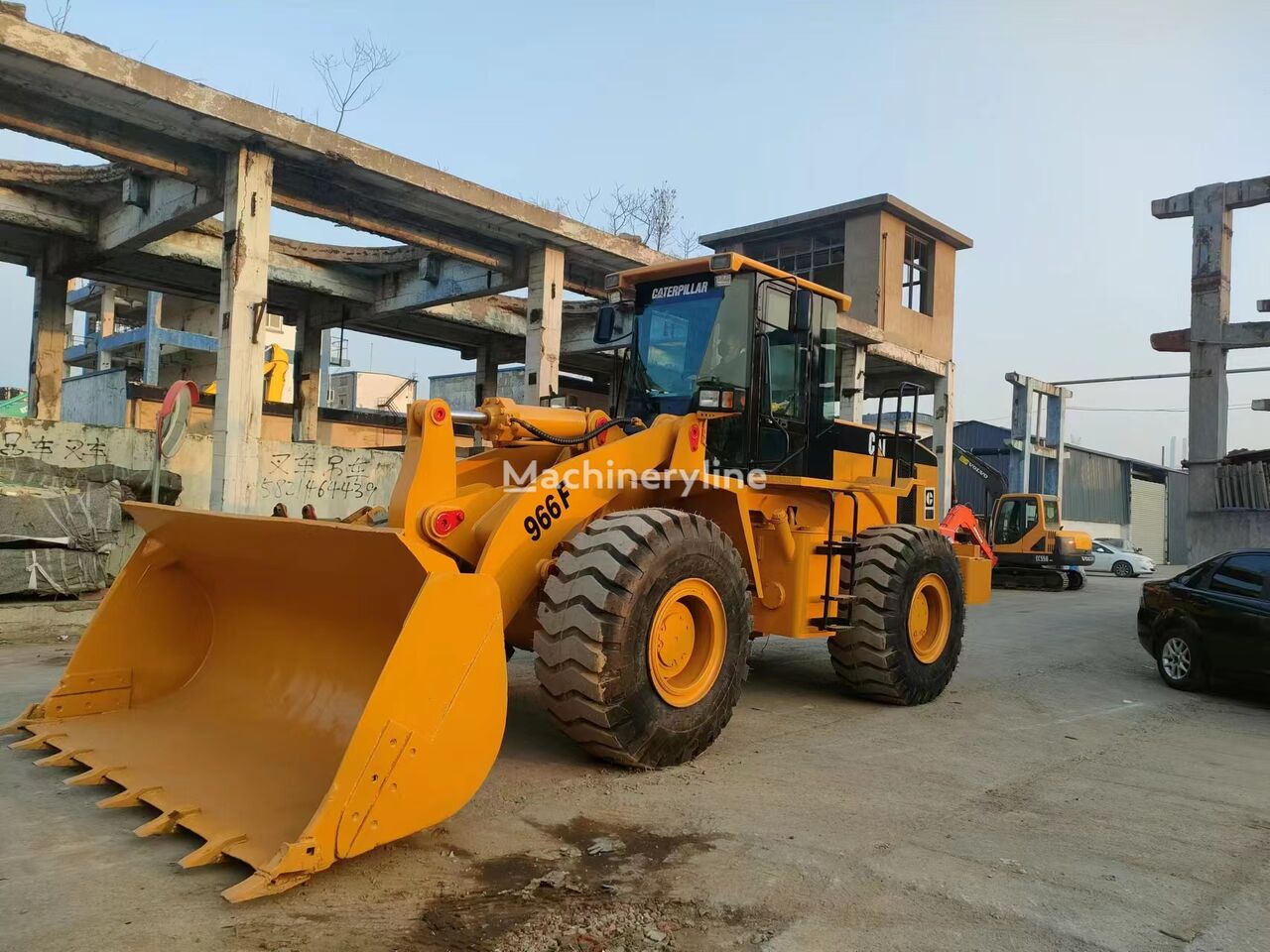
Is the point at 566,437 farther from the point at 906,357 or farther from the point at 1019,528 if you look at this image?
the point at 1019,528

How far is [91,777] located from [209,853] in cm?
129

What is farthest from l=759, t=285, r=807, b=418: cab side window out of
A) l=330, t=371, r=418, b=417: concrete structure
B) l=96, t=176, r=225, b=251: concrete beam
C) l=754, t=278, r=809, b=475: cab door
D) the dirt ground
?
l=330, t=371, r=418, b=417: concrete structure

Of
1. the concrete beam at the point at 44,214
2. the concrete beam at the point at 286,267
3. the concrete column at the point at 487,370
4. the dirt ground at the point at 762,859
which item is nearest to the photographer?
the dirt ground at the point at 762,859

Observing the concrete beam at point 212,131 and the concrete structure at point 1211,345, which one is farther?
the concrete structure at point 1211,345

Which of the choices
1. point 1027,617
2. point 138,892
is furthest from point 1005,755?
point 1027,617

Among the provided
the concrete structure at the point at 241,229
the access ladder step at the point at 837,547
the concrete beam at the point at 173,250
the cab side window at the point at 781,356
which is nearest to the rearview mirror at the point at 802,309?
the cab side window at the point at 781,356

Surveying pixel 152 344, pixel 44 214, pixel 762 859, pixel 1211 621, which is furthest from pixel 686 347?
pixel 152 344

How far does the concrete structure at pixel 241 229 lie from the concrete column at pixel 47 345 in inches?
1.3

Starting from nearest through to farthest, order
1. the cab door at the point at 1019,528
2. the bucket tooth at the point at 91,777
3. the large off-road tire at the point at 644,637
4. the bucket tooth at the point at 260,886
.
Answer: the bucket tooth at the point at 260,886 < the bucket tooth at the point at 91,777 < the large off-road tire at the point at 644,637 < the cab door at the point at 1019,528

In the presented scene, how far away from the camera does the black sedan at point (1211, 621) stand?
782 centimetres

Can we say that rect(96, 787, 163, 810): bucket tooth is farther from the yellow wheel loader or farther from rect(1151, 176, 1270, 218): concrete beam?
rect(1151, 176, 1270, 218): concrete beam

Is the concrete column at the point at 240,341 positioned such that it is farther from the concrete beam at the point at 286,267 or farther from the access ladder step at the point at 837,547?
the access ladder step at the point at 837,547

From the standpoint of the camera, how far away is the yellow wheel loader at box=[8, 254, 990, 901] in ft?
12.0

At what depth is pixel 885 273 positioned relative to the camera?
2138cm
